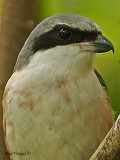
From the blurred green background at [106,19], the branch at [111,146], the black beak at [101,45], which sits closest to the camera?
the branch at [111,146]

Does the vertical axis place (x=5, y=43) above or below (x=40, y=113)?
above

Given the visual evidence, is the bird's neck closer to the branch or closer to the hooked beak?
the hooked beak

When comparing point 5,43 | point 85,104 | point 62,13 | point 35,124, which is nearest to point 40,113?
point 35,124

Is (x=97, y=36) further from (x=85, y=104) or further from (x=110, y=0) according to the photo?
(x=85, y=104)

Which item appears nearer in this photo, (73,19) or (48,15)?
(73,19)

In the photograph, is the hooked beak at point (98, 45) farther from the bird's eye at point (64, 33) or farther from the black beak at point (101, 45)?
the bird's eye at point (64, 33)

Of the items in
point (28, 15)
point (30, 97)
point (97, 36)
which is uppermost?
point (28, 15)

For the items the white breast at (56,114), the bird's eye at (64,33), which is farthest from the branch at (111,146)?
the bird's eye at (64,33)
